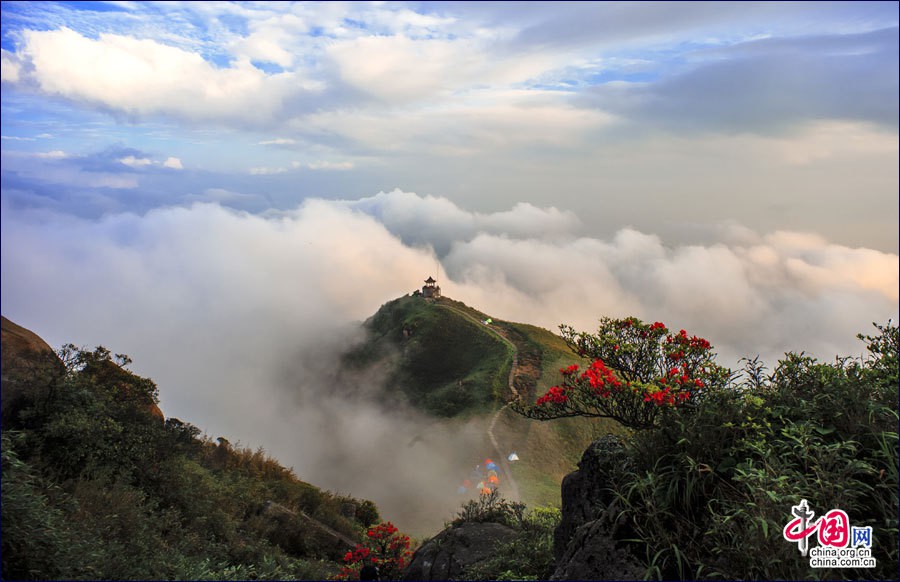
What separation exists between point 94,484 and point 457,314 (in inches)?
2487

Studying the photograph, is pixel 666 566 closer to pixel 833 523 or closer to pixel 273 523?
pixel 833 523

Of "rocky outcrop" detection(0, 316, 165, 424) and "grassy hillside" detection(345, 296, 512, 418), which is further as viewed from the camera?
"grassy hillside" detection(345, 296, 512, 418)

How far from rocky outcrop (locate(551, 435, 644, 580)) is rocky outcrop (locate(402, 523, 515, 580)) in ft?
9.48

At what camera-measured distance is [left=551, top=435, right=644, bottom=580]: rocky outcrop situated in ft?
21.4

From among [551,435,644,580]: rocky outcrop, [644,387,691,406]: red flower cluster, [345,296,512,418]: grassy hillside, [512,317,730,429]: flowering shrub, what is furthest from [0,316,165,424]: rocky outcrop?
[345,296,512,418]: grassy hillside

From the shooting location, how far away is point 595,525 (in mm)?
7020

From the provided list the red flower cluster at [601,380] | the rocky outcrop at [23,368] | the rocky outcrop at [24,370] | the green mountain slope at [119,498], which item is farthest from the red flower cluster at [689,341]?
the rocky outcrop at [24,370]

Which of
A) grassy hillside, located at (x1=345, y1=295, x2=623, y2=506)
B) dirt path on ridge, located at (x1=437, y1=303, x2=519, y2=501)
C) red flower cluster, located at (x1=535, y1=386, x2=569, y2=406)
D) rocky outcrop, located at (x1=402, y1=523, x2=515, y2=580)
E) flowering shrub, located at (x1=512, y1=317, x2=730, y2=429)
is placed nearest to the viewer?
flowering shrub, located at (x1=512, y1=317, x2=730, y2=429)

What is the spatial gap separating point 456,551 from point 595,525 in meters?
5.53

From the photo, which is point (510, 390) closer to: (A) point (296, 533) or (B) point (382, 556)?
(A) point (296, 533)

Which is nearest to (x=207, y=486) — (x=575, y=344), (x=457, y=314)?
(x=575, y=344)

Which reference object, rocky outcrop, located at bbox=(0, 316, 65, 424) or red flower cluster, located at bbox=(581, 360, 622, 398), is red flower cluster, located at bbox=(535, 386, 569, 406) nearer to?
red flower cluster, located at bbox=(581, 360, 622, 398)

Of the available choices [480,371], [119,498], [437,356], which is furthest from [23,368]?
[437,356]

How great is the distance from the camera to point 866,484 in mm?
6273
